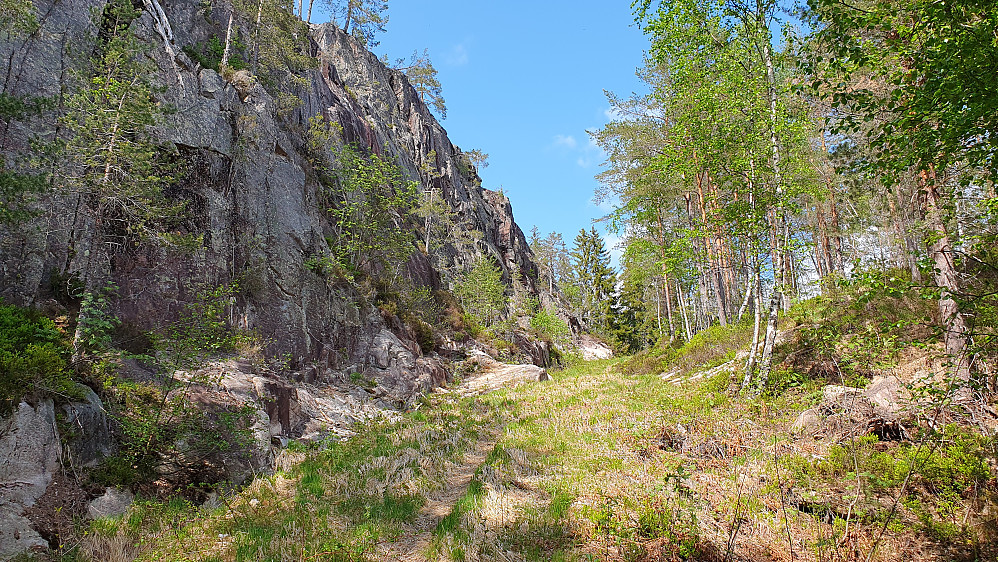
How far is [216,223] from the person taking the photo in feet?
46.4

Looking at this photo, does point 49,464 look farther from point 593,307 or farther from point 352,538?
point 593,307

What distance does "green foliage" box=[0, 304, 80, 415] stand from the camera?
249 inches

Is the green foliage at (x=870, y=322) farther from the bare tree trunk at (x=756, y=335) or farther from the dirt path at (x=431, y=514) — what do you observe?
the dirt path at (x=431, y=514)

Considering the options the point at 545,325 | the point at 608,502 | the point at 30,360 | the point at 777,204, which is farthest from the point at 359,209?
the point at 545,325

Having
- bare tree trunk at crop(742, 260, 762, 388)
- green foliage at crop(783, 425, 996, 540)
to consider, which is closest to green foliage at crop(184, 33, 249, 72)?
bare tree trunk at crop(742, 260, 762, 388)

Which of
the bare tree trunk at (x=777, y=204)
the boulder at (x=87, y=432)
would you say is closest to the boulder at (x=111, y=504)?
the boulder at (x=87, y=432)

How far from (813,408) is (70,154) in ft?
49.6

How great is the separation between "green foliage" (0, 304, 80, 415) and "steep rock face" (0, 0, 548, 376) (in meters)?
1.72

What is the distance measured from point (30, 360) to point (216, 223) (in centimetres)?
812

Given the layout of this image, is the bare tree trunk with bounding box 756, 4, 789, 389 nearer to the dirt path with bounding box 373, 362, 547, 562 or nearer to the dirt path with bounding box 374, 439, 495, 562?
the dirt path with bounding box 373, 362, 547, 562

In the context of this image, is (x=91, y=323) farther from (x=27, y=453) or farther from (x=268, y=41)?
(x=268, y=41)

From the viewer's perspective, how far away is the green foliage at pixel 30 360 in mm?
6332

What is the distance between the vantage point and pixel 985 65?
424 centimetres

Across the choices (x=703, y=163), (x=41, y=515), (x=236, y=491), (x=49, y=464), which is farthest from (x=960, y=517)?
(x=49, y=464)
